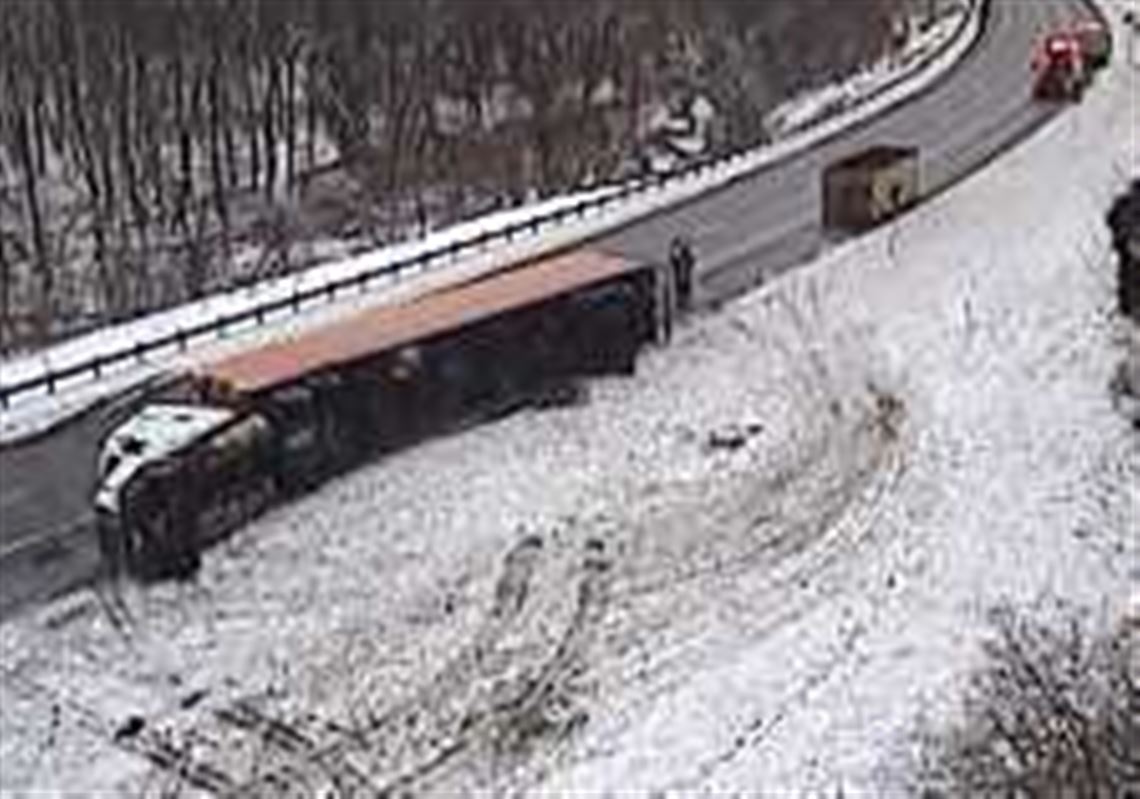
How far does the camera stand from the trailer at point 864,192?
54594 mm

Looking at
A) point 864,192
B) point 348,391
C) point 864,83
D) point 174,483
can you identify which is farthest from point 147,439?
point 864,83

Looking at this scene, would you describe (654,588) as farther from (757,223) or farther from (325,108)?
(325,108)

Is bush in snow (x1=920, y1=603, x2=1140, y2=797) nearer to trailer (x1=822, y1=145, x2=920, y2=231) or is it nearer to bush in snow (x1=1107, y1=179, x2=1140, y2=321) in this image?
bush in snow (x1=1107, y1=179, x2=1140, y2=321)

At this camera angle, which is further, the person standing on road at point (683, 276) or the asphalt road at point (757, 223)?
the person standing on road at point (683, 276)

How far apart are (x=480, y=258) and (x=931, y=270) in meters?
10.0

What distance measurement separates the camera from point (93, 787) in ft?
92.7

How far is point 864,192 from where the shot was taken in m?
Result: 54.7

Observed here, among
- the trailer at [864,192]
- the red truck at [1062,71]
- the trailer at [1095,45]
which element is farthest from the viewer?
the trailer at [1095,45]

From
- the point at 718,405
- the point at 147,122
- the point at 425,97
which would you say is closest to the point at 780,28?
the point at 425,97

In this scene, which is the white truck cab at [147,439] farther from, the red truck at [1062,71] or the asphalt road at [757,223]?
the red truck at [1062,71]

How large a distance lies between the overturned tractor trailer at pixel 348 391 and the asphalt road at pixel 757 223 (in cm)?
113

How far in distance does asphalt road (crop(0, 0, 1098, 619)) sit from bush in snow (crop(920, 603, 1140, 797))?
13.1 metres

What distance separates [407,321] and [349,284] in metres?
9.72

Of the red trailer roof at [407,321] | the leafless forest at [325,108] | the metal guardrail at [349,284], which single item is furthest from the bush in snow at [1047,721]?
the leafless forest at [325,108]
